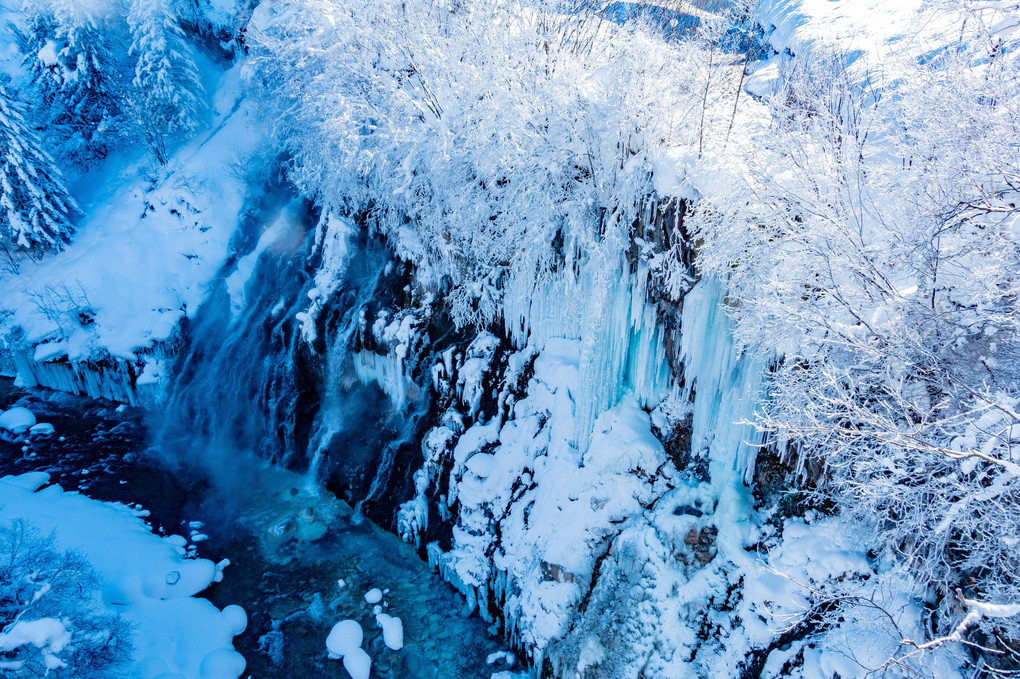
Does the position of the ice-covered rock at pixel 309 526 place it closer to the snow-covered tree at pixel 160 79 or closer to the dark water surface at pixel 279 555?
the dark water surface at pixel 279 555

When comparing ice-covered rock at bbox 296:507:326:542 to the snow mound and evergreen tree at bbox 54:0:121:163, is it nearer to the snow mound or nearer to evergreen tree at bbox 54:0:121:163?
the snow mound

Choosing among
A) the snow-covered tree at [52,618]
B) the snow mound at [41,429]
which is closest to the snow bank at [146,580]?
the snow-covered tree at [52,618]

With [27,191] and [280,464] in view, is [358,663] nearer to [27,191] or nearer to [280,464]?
[280,464]

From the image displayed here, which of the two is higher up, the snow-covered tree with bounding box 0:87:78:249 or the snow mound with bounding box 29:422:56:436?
the snow-covered tree with bounding box 0:87:78:249

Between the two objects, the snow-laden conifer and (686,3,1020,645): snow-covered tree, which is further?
the snow-laden conifer

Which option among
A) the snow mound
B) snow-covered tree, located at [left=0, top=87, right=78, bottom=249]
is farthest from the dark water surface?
snow-covered tree, located at [left=0, top=87, right=78, bottom=249]

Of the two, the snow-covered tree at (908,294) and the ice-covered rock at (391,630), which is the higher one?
the snow-covered tree at (908,294)

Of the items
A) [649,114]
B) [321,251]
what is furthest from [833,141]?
[321,251]
